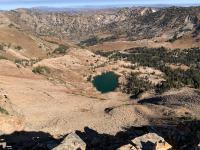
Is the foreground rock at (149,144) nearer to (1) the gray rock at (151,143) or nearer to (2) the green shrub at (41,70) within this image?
(1) the gray rock at (151,143)

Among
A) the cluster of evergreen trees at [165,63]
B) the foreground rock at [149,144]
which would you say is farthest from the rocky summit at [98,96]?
the cluster of evergreen trees at [165,63]

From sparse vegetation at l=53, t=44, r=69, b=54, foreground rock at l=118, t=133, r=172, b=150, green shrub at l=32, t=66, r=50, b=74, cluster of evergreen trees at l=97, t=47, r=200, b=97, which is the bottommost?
cluster of evergreen trees at l=97, t=47, r=200, b=97

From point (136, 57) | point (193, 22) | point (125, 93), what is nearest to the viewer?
point (125, 93)

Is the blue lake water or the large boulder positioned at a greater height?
the large boulder

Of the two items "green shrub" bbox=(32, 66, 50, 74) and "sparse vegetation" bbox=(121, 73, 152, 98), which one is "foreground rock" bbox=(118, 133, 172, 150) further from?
"green shrub" bbox=(32, 66, 50, 74)

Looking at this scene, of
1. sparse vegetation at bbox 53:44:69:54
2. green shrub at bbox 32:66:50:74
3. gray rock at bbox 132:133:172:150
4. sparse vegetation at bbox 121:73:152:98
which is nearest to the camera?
gray rock at bbox 132:133:172:150

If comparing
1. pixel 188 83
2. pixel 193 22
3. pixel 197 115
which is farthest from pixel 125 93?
pixel 193 22

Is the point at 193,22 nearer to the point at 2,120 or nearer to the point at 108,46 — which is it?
the point at 108,46

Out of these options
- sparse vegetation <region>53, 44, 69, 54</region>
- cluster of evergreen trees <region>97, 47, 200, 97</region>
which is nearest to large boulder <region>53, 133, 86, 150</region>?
cluster of evergreen trees <region>97, 47, 200, 97</region>
